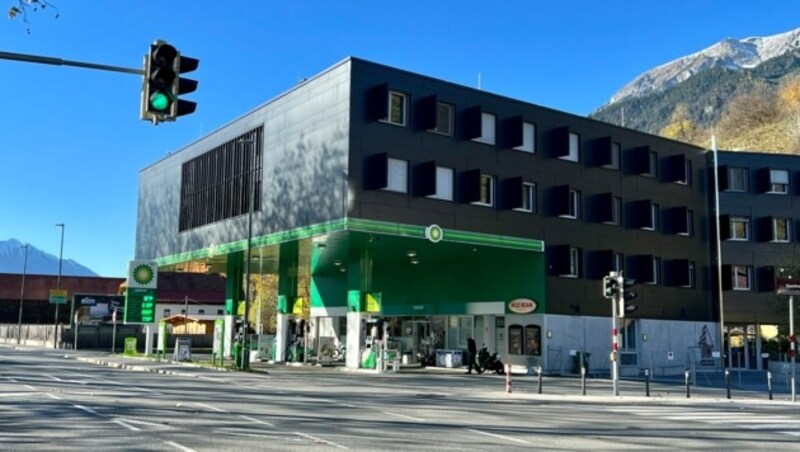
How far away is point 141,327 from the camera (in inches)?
2635

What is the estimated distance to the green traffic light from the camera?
11406 millimetres

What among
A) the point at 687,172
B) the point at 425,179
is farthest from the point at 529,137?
the point at 687,172

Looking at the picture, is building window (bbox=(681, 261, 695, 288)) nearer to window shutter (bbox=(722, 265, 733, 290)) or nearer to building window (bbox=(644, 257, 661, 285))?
window shutter (bbox=(722, 265, 733, 290))

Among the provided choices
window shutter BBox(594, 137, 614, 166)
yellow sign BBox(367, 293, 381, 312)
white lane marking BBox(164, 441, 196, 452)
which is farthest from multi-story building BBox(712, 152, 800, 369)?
white lane marking BBox(164, 441, 196, 452)

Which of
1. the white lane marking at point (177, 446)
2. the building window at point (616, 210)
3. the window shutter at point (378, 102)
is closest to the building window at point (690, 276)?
the building window at point (616, 210)

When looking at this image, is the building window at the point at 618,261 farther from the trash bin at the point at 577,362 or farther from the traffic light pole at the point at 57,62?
the traffic light pole at the point at 57,62

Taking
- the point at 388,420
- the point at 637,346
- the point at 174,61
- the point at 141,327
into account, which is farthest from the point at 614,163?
the point at 141,327

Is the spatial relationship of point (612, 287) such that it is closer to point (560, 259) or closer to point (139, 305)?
point (560, 259)

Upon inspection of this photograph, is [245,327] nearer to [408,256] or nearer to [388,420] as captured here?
[408,256]

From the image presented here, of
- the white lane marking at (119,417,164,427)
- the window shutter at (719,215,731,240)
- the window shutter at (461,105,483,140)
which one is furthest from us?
the window shutter at (719,215,731,240)

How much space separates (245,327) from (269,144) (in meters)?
9.43

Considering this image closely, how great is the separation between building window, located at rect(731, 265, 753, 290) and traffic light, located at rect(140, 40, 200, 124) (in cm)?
4335

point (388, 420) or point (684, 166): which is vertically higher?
point (684, 166)

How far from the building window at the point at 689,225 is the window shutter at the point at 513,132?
14798 mm
